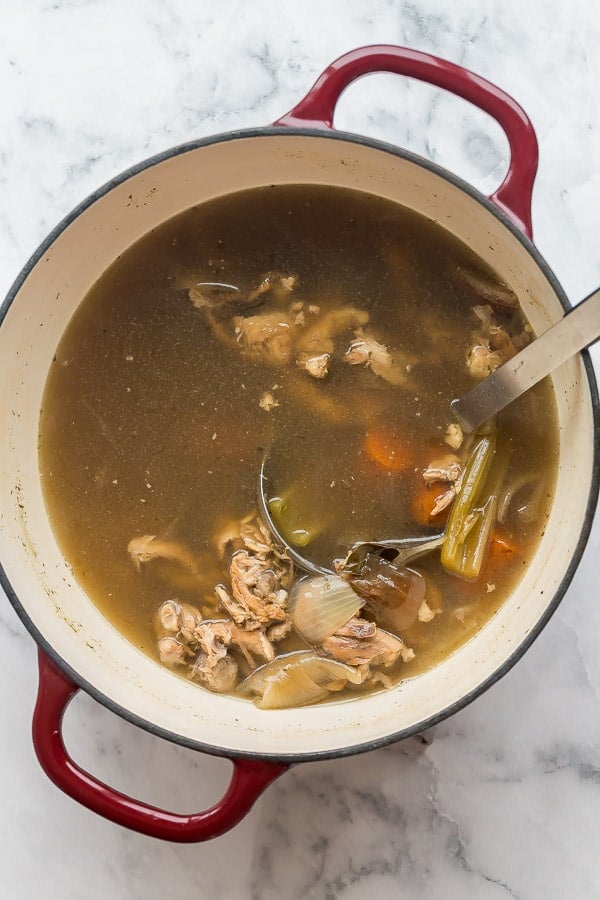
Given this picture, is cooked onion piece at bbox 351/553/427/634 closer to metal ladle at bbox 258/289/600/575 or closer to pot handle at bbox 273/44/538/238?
metal ladle at bbox 258/289/600/575

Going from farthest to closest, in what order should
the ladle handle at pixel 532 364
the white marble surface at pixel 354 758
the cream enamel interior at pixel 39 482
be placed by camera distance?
1. the white marble surface at pixel 354 758
2. the cream enamel interior at pixel 39 482
3. the ladle handle at pixel 532 364

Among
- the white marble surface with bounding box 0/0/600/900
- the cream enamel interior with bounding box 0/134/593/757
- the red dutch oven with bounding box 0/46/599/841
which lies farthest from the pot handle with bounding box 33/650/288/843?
the white marble surface with bounding box 0/0/600/900

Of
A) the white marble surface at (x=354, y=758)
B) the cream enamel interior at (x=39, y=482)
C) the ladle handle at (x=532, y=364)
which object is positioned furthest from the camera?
the white marble surface at (x=354, y=758)

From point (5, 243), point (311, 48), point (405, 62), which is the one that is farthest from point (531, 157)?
point (5, 243)

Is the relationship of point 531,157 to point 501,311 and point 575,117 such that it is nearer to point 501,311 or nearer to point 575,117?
point 501,311

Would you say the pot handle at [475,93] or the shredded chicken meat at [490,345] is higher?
the pot handle at [475,93]

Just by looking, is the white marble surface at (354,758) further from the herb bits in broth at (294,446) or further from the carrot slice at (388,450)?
the carrot slice at (388,450)

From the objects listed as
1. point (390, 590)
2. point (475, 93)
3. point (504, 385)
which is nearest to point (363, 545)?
point (390, 590)

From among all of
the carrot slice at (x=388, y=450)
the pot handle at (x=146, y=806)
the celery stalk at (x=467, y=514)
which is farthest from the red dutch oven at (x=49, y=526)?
the carrot slice at (x=388, y=450)
